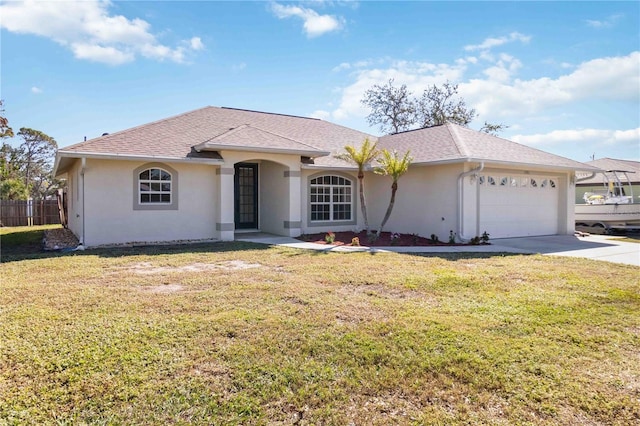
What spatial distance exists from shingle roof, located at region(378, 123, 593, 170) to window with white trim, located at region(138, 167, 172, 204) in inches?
355

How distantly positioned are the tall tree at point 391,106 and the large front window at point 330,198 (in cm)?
2192

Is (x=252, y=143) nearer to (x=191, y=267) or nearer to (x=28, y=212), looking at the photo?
(x=191, y=267)

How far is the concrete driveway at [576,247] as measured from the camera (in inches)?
438

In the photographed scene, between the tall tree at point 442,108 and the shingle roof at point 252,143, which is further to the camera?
the tall tree at point 442,108

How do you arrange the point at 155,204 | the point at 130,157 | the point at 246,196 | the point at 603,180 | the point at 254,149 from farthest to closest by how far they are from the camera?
the point at 603,180, the point at 246,196, the point at 254,149, the point at 155,204, the point at 130,157

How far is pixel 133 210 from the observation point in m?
12.9

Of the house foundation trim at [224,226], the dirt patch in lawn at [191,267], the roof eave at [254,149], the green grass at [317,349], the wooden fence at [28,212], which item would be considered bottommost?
the green grass at [317,349]

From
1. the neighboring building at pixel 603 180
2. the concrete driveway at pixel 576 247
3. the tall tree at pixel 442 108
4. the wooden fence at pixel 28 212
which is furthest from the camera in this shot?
the tall tree at pixel 442 108

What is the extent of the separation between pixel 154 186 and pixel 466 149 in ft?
36.1

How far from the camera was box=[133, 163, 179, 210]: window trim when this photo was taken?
1291 centimetres

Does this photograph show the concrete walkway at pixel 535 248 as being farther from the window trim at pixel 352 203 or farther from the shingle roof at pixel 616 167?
the shingle roof at pixel 616 167

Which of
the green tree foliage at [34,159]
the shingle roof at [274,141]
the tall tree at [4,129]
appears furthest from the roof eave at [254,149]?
the green tree foliage at [34,159]

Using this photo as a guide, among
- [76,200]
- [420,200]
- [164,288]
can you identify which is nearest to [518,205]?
[420,200]

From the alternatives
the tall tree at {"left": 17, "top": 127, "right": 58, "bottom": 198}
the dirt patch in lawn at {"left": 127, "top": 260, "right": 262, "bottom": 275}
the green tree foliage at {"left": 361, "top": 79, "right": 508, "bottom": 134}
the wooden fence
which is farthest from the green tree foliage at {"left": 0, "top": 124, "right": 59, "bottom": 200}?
the dirt patch in lawn at {"left": 127, "top": 260, "right": 262, "bottom": 275}
